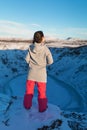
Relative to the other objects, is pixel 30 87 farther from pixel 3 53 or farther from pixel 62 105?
pixel 3 53

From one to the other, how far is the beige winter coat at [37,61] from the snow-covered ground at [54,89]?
123cm

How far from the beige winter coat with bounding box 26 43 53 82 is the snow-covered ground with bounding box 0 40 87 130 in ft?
4.03

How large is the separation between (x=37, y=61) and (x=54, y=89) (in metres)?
30.8

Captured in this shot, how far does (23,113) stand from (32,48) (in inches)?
86.1

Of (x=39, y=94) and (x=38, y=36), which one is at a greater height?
(x=38, y=36)

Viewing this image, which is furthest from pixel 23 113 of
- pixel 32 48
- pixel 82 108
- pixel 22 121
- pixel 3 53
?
pixel 3 53

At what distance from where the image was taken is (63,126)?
10930 millimetres

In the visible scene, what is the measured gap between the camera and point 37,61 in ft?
35.1

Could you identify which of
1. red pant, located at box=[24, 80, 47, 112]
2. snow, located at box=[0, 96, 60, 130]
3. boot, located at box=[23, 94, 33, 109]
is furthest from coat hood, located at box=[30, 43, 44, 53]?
snow, located at box=[0, 96, 60, 130]

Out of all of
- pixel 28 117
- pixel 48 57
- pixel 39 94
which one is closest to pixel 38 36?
pixel 48 57

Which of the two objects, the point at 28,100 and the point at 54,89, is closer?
the point at 28,100

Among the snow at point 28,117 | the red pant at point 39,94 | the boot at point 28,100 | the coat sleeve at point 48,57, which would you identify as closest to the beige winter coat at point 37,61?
the coat sleeve at point 48,57

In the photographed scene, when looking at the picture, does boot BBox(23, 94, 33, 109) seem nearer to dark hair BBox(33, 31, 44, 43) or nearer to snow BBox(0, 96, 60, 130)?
snow BBox(0, 96, 60, 130)

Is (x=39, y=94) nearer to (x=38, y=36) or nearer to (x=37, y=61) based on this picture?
(x=37, y=61)
